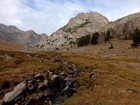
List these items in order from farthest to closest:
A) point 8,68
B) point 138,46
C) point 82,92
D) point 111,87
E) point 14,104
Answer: point 138,46 < point 8,68 < point 111,87 < point 82,92 < point 14,104

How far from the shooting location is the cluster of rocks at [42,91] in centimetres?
4178

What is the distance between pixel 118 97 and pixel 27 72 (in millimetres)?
23812

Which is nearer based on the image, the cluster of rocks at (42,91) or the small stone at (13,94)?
the small stone at (13,94)

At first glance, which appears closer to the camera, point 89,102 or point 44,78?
point 89,102

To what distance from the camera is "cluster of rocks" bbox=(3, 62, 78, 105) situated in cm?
4178

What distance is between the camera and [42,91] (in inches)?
1828

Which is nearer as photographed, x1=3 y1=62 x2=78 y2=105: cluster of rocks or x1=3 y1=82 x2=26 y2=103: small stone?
x1=3 y1=82 x2=26 y2=103: small stone

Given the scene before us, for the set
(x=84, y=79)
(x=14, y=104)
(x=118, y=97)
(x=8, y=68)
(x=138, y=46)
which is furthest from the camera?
(x=138, y=46)

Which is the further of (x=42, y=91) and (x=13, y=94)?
(x=42, y=91)

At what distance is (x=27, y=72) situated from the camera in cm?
6047

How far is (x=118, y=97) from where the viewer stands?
44.3 m

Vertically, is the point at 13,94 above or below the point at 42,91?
above

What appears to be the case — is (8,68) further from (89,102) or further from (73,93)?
(89,102)

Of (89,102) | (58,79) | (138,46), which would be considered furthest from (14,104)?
(138,46)
